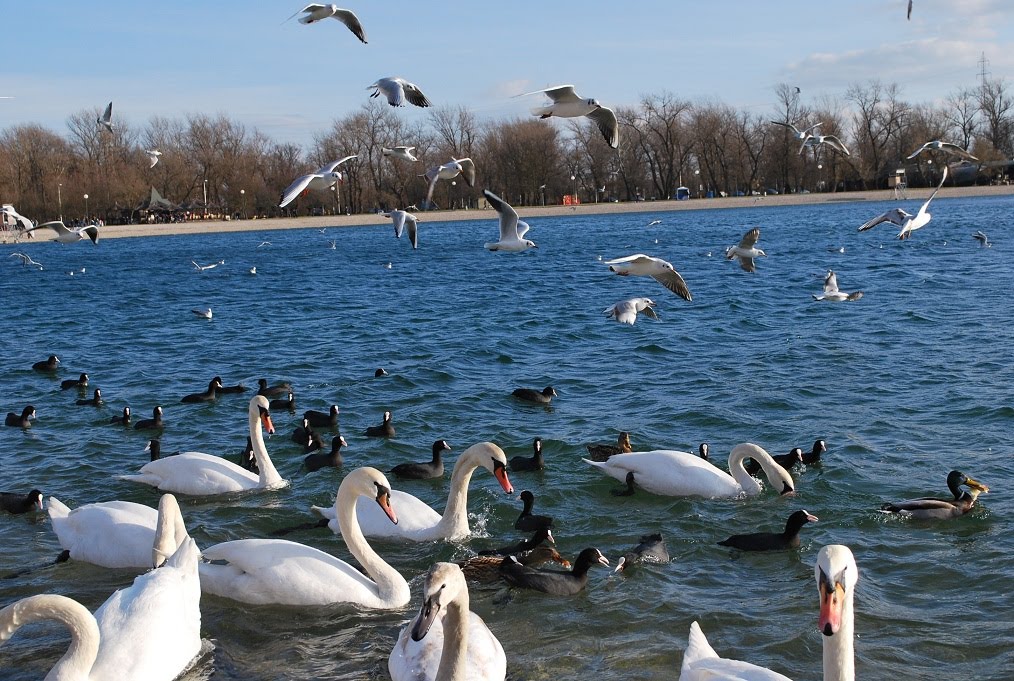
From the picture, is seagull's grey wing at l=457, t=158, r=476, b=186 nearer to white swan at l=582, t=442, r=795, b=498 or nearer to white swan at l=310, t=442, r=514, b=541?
white swan at l=582, t=442, r=795, b=498

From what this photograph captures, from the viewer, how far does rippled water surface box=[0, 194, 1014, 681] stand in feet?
21.3

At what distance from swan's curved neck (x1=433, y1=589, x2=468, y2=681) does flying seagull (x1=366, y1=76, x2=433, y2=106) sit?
8643 mm

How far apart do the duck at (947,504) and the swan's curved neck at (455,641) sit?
16.4ft

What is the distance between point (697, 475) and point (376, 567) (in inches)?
135

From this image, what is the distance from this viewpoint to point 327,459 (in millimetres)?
10680

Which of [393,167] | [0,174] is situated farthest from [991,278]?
[0,174]

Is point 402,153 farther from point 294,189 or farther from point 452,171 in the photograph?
point 294,189

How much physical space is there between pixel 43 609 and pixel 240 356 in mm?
14542

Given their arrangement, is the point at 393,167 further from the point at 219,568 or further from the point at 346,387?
the point at 219,568

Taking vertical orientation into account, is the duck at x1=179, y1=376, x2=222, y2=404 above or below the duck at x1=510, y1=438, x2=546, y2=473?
above

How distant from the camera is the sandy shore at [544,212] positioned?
79.8 meters

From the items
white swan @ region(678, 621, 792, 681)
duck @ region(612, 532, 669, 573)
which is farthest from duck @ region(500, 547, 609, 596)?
white swan @ region(678, 621, 792, 681)

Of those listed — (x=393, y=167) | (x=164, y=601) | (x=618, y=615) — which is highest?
(x=393, y=167)

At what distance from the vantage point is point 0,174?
8800cm
